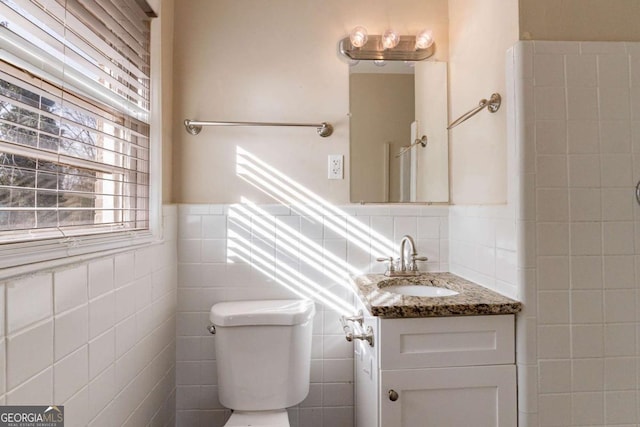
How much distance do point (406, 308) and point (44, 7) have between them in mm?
1271

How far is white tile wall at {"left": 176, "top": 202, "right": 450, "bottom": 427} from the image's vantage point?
5.11 feet

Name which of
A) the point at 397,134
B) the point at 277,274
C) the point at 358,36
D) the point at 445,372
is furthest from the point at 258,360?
the point at 358,36

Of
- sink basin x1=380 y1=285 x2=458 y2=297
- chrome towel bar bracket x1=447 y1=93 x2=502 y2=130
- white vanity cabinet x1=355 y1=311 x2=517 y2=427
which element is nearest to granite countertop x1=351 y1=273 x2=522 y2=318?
white vanity cabinet x1=355 y1=311 x2=517 y2=427

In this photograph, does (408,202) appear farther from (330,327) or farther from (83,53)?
(83,53)

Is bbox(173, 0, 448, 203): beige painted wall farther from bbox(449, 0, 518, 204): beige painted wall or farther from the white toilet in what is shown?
the white toilet

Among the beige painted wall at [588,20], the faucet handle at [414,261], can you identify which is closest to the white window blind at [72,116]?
the faucet handle at [414,261]

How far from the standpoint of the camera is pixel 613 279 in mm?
1112

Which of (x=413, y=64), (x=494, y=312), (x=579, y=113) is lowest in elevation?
(x=494, y=312)

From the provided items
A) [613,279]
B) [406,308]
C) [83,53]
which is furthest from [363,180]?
[83,53]

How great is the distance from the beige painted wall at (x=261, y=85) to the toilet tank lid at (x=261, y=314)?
508 mm

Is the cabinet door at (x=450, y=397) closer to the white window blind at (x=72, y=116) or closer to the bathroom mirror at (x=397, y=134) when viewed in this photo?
the bathroom mirror at (x=397, y=134)

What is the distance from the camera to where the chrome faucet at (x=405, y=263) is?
4.96 feet

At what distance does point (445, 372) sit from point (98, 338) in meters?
1.06

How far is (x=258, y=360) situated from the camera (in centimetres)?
132
